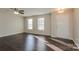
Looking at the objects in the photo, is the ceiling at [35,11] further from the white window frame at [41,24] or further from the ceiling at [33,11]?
the white window frame at [41,24]

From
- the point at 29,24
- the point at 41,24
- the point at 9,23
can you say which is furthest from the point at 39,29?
the point at 9,23

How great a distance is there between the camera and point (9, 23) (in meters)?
1.74

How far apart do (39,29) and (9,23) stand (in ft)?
2.11

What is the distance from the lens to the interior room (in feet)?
5.15

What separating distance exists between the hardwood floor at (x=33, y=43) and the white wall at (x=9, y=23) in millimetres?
107

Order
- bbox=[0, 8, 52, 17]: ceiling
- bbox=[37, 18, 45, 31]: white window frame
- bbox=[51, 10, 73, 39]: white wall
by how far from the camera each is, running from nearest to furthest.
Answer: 1. bbox=[0, 8, 52, 17]: ceiling
2. bbox=[51, 10, 73, 39]: white wall
3. bbox=[37, 18, 45, 31]: white window frame

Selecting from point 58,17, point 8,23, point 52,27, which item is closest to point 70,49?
point 52,27

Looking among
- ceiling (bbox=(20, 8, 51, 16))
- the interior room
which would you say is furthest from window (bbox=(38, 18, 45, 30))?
ceiling (bbox=(20, 8, 51, 16))

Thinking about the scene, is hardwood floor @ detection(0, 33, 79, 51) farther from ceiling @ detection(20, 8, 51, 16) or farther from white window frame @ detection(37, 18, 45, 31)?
ceiling @ detection(20, 8, 51, 16)

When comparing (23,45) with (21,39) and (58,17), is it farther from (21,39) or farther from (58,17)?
(58,17)

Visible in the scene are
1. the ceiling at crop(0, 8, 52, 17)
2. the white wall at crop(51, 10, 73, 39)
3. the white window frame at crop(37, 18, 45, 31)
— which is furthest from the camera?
the white window frame at crop(37, 18, 45, 31)

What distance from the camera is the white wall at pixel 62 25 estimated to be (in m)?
1.64

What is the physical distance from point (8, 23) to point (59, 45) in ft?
3.73

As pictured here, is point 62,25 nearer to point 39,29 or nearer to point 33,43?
point 39,29
